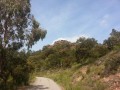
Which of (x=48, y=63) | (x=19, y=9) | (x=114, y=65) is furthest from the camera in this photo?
(x=48, y=63)

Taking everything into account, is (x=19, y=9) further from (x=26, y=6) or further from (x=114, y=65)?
(x=114, y=65)

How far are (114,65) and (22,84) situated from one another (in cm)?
1455

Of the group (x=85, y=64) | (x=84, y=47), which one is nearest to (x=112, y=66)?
(x=85, y=64)

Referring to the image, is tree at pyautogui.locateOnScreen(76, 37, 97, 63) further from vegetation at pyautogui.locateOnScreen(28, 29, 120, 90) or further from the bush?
the bush

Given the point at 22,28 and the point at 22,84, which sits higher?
the point at 22,28

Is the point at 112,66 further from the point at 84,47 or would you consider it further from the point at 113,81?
the point at 84,47

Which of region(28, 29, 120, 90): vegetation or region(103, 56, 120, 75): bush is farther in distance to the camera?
region(28, 29, 120, 90): vegetation

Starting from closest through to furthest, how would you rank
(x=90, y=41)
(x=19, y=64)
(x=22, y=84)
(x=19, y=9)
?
(x=19, y=9), (x=19, y=64), (x=22, y=84), (x=90, y=41)

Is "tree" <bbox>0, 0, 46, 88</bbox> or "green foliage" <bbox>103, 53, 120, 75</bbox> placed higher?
"tree" <bbox>0, 0, 46, 88</bbox>

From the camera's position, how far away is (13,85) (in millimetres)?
34125

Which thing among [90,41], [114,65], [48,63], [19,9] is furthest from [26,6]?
[48,63]

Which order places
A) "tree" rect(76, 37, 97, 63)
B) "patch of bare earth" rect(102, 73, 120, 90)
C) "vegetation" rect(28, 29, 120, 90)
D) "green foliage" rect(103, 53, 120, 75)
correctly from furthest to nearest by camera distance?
"tree" rect(76, 37, 97, 63)
"vegetation" rect(28, 29, 120, 90)
"green foliage" rect(103, 53, 120, 75)
"patch of bare earth" rect(102, 73, 120, 90)

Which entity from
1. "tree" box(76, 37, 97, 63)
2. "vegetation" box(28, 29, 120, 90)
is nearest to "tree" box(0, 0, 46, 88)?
"vegetation" box(28, 29, 120, 90)

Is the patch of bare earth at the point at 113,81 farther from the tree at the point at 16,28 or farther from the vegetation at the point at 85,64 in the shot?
the tree at the point at 16,28
